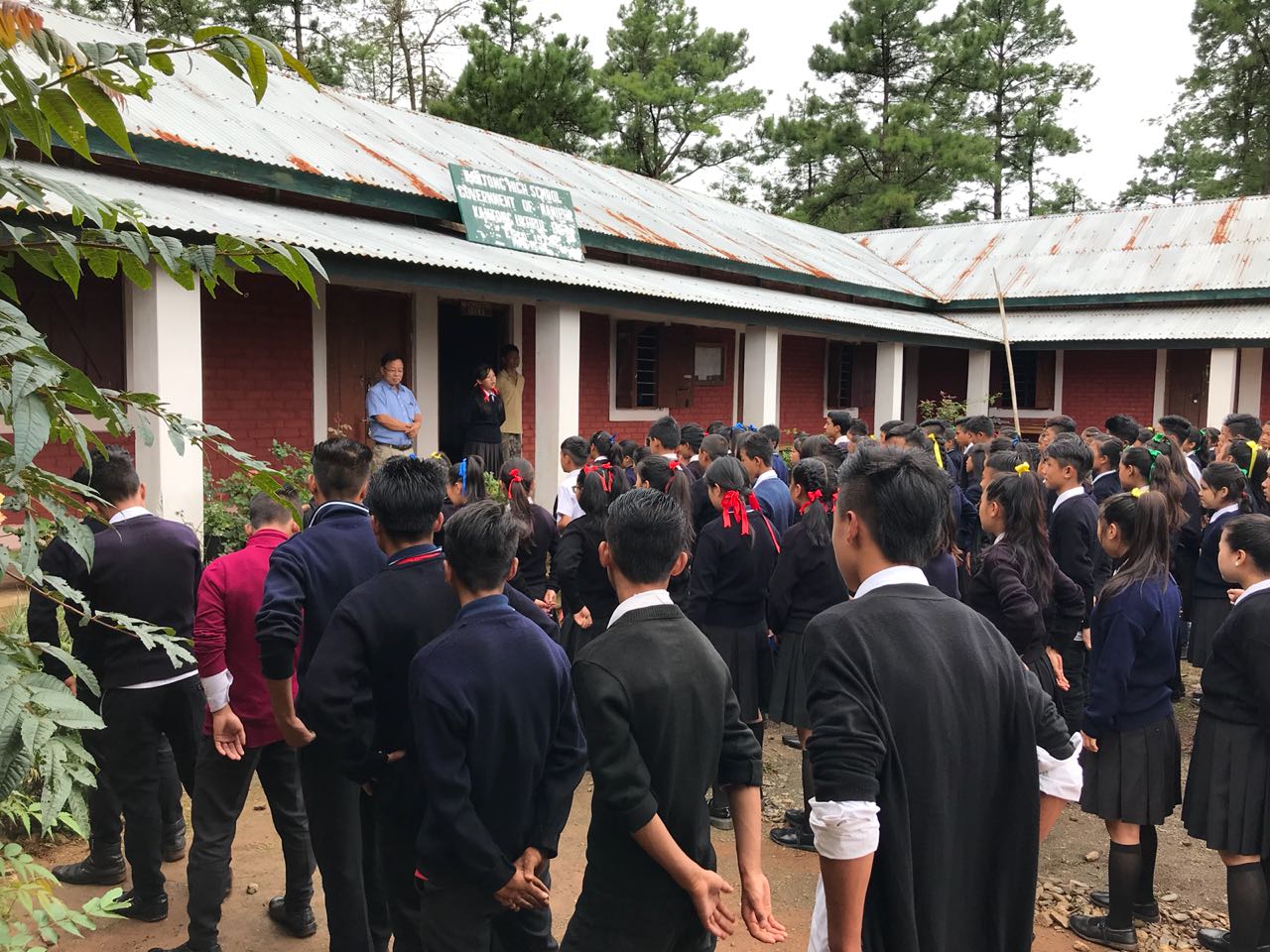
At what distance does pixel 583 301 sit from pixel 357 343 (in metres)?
2.49

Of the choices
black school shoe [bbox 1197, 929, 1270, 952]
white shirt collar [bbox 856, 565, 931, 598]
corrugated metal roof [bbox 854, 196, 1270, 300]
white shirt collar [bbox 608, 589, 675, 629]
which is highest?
corrugated metal roof [bbox 854, 196, 1270, 300]

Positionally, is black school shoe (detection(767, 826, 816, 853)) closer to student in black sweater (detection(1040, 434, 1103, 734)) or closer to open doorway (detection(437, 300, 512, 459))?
student in black sweater (detection(1040, 434, 1103, 734))

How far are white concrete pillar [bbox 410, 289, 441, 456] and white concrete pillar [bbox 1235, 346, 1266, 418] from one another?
15.0m

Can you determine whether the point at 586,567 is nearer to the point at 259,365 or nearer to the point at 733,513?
the point at 733,513

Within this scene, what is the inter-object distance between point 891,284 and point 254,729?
16934 mm

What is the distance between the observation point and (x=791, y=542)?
4.79m

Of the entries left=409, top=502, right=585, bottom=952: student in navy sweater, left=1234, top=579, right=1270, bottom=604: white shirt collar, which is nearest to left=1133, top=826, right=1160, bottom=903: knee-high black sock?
left=1234, top=579, right=1270, bottom=604: white shirt collar

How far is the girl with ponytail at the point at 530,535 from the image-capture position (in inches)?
218

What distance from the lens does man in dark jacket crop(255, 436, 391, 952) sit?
10.2 ft

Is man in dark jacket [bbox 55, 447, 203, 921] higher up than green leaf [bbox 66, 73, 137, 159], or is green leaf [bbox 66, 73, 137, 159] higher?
green leaf [bbox 66, 73, 137, 159]

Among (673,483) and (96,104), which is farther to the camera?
(673,483)

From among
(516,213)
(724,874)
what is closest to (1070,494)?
(724,874)

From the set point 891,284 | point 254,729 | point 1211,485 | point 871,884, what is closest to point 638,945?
point 871,884

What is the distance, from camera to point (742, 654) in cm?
502
